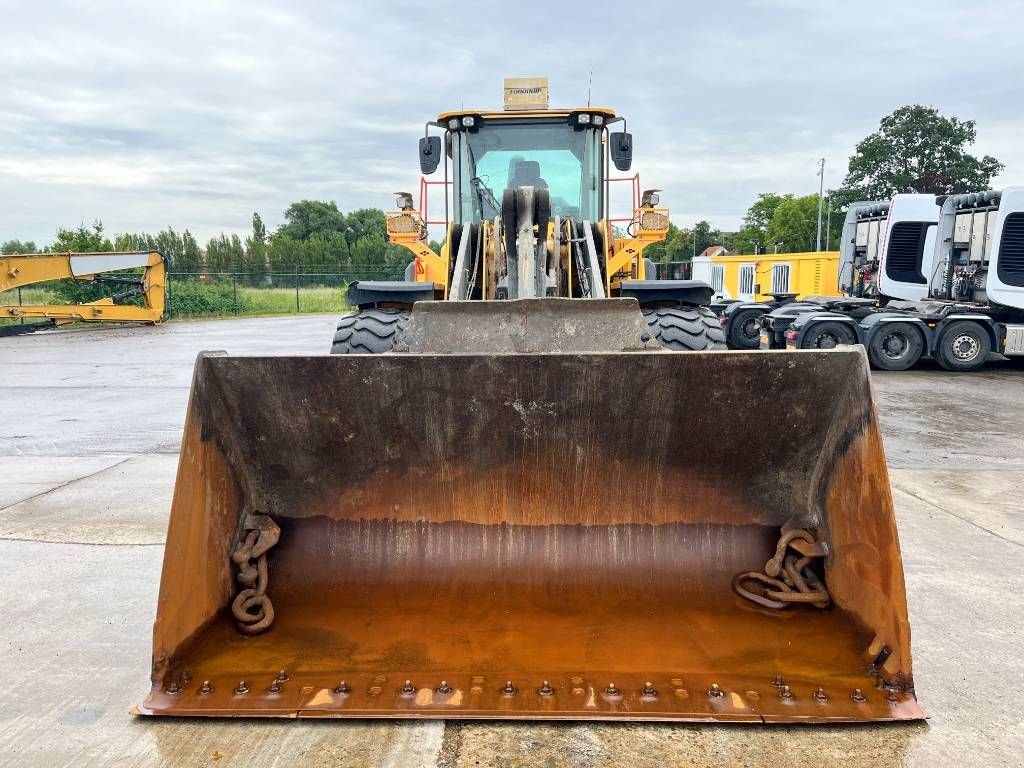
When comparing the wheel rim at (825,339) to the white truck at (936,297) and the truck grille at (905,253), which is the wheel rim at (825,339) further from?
the truck grille at (905,253)

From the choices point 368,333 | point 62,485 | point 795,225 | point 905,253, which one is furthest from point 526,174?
point 795,225

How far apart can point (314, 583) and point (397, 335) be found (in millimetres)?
2163

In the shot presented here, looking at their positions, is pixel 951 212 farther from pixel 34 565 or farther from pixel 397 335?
pixel 34 565

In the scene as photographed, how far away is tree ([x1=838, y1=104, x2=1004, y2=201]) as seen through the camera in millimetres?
52562

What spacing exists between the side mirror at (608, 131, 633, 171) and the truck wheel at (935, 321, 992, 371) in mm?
8959

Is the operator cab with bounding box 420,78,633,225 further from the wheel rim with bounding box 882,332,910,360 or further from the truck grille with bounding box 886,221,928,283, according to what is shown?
A: the truck grille with bounding box 886,221,928,283

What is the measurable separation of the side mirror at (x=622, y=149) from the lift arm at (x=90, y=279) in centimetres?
1923

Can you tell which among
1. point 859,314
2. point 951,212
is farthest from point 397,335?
point 951,212

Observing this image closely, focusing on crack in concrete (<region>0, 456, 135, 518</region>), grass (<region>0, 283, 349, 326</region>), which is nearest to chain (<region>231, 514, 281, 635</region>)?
crack in concrete (<region>0, 456, 135, 518</region>)

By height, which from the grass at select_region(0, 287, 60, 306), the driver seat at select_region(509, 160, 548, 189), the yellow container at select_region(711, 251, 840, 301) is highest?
the driver seat at select_region(509, 160, 548, 189)

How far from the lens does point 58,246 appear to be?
30.0 meters

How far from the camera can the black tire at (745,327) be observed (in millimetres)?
15732

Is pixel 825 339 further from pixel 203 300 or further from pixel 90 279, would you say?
pixel 203 300

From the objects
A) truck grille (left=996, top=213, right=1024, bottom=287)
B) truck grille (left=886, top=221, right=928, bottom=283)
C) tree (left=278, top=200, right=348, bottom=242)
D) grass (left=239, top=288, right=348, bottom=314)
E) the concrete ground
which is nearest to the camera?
the concrete ground
